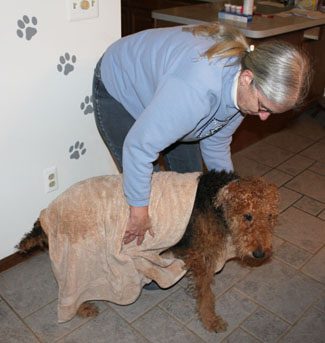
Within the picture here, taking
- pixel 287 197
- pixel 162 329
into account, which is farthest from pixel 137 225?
pixel 287 197

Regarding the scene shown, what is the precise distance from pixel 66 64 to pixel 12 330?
1.14m

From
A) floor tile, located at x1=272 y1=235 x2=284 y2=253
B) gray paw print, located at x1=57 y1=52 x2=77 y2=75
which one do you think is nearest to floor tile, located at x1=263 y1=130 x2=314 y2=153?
floor tile, located at x1=272 y1=235 x2=284 y2=253

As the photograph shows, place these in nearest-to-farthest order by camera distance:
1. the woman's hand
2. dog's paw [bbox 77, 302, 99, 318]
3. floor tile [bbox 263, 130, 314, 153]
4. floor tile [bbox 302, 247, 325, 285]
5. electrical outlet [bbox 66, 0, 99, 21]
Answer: the woman's hand → electrical outlet [bbox 66, 0, 99, 21] → dog's paw [bbox 77, 302, 99, 318] → floor tile [bbox 302, 247, 325, 285] → floor tile [bbox 263, 130, 314, 153]

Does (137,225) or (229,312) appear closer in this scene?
(137,225)

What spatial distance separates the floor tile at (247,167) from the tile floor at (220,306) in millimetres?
575

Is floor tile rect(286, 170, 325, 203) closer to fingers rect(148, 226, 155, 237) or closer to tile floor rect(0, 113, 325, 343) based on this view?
tile floor rect(0, 113, 325, 343)

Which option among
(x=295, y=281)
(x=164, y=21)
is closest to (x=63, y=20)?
(x=164, y=21)

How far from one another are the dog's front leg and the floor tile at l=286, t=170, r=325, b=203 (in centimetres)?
131

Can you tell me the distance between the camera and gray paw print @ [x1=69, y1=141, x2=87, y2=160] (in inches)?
75.5

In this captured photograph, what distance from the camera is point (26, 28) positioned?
1511mm

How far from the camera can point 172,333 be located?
1.67 meters

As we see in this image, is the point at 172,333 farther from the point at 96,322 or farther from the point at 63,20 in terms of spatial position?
the point at 63,20

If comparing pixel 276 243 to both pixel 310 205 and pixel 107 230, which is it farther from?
pixel 107 230

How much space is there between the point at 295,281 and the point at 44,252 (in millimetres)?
1285
